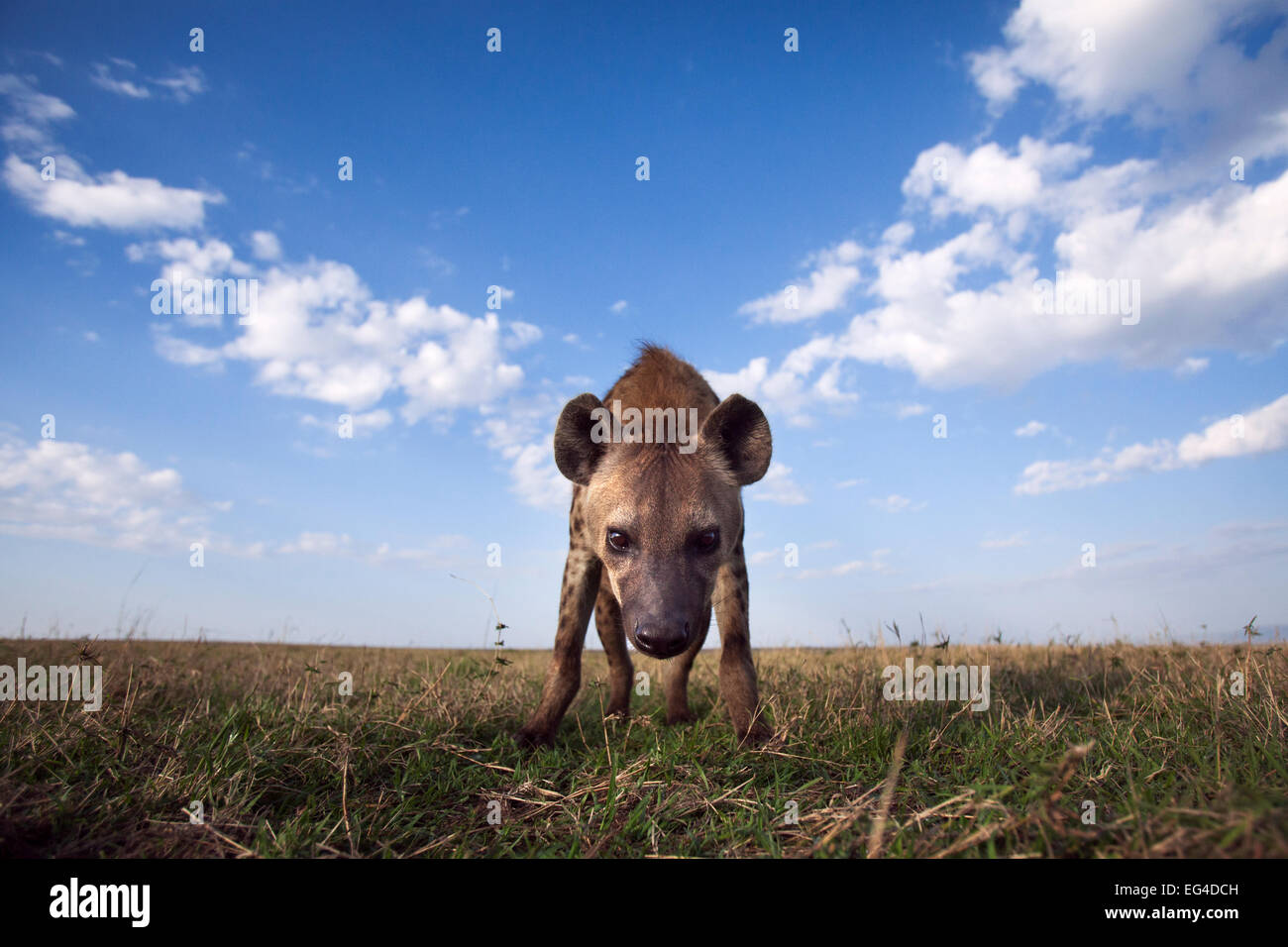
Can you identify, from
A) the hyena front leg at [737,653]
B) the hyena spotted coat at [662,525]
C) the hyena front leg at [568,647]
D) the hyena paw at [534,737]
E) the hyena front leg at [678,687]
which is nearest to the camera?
the hyena spotted coat at [662,525]

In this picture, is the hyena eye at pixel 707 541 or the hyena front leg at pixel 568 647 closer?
the hyena eye at pixel 707 541

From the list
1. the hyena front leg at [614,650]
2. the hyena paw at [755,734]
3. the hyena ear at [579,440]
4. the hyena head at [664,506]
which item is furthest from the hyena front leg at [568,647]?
the hyena paw at [755,734]

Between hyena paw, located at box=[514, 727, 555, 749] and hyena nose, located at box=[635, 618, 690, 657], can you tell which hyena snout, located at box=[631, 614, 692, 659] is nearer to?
hyena nose, located at box=[635, 618, 690, 657]

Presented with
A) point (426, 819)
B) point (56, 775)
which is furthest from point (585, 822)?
point (56, 775)

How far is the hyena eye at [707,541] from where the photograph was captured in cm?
491

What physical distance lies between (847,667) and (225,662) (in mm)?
8168

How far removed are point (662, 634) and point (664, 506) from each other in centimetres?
98

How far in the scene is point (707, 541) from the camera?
500 cm

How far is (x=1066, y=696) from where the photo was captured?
263 inches

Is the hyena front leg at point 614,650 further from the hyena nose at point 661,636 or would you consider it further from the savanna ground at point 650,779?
the hyena nose at point 661,636

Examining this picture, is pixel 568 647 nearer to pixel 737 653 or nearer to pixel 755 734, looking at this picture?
pixel 737 653
